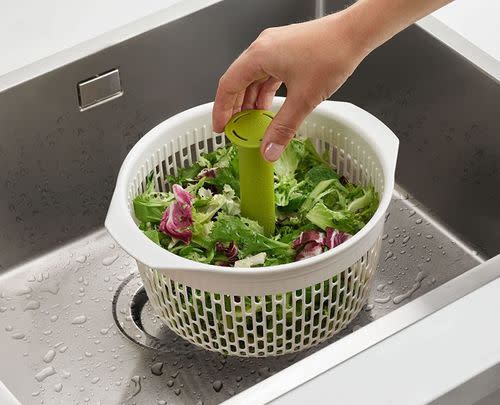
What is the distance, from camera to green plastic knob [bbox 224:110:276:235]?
1041 millimetres

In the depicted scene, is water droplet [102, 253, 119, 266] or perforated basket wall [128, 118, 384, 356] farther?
water droplet [102, 253, 119, 266]

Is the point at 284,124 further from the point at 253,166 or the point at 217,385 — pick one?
the point at 217,385

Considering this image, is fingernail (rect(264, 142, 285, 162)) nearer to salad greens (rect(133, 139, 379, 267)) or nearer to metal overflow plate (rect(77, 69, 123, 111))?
salad greens (rect(133, 139, 379, 267))

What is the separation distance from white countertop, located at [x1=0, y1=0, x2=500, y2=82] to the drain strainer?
0.28 metres

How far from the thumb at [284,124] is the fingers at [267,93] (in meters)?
0.10

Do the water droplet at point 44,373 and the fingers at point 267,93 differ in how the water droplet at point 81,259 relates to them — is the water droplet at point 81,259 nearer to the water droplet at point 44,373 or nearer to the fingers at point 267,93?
the water droplet at point 44,373

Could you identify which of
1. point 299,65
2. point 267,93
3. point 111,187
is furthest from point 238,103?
point 111,187

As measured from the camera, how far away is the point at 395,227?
4.32ft

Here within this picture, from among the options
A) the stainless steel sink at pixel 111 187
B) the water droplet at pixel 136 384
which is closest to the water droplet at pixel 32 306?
the stainless steel sink at pixel 111 187

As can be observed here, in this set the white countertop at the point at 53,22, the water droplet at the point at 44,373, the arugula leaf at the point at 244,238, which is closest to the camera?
the arugula leaf at the point at 244,238

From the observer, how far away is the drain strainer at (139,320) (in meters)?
1.19

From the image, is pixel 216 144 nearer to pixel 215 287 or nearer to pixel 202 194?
pixel 202 194

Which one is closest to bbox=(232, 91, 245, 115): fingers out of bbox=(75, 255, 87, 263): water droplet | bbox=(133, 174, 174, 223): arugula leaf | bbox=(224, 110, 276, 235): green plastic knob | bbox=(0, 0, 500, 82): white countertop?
bbox=(224, 110, 276, 235): green plastic knob

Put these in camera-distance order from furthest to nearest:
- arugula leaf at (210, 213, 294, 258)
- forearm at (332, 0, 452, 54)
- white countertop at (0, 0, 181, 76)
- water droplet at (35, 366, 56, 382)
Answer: white countertop at (0, 0, 181, 76) → water droplet at (35, 366, 56, 382) → arugula leaf at (210, 213, 294, 258) → forearm at (332, 0, 452, 54)
